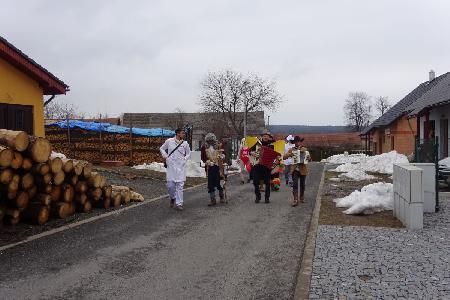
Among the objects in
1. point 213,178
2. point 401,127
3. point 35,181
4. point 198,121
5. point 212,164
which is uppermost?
point 198,121

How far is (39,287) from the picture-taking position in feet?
17.2

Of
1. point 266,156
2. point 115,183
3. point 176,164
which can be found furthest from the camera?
point 115,183

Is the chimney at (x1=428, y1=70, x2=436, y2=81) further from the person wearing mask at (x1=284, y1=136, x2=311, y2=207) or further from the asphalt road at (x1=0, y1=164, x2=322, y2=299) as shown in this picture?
the asphalt road at (x1=0, y1=164, x2=322, y2=299)

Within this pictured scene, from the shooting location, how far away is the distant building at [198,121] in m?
59.6

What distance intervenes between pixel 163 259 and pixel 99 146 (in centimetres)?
1738

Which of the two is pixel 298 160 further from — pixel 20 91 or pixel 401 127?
pixel 401 127

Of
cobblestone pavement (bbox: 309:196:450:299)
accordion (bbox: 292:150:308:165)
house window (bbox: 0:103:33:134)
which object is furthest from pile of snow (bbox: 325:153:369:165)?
cobblestone pavement (bbox: 309:196:450:299)

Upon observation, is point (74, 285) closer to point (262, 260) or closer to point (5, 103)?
point (262, 260)

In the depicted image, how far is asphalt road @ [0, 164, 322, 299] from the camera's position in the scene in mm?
5195

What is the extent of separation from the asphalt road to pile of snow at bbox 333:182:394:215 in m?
1.09

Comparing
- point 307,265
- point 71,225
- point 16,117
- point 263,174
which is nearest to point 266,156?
point 263,174

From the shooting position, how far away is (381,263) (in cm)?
608

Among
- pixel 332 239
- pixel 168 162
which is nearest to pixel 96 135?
pixel 168 162

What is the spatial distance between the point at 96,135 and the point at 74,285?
18.5 metres
